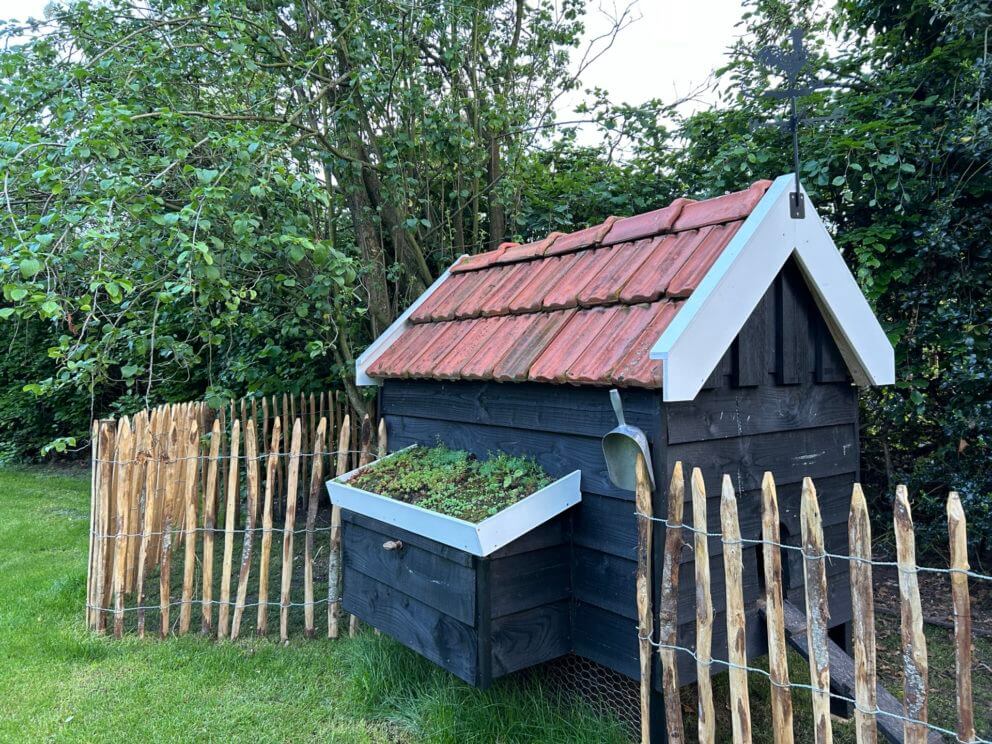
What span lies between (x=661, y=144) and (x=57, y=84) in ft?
16.9

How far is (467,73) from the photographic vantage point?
6211 millimetres

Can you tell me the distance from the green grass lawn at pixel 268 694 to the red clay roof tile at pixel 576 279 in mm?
1978

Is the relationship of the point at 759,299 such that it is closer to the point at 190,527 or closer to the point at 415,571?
the point at 415,571

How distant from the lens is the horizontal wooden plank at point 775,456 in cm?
259

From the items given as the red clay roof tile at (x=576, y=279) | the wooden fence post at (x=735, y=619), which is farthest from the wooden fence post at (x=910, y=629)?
the red clay roof tile at (x=576, y=279)

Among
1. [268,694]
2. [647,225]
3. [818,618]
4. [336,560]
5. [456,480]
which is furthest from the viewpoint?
[336,560]

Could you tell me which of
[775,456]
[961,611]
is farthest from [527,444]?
[961,611]

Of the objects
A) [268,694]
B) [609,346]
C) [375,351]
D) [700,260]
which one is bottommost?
[268,694]

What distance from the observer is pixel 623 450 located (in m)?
2.51

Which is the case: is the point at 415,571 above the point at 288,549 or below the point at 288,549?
above

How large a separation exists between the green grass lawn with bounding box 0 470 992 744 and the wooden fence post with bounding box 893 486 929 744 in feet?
4.31

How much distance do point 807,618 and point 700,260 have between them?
1.47 meters

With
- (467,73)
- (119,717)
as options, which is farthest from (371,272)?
(119,717)

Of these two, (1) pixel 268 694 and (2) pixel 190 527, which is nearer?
(1) pixel 268 694
